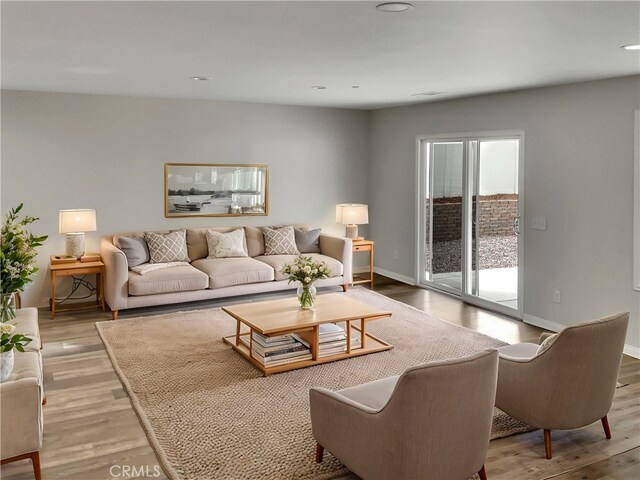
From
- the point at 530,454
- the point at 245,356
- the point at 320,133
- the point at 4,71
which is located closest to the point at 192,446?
the point at 245,356

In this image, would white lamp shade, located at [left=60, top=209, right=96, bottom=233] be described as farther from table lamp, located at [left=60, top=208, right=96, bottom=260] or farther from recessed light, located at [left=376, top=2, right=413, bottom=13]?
recessed light, located at [left=376, top=2, right=413, bottom=13]

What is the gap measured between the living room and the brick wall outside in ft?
0.91

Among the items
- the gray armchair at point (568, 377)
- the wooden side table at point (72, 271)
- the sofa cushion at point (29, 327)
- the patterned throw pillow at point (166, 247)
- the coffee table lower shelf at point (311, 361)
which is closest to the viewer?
the gray armchair at point (568, 377)

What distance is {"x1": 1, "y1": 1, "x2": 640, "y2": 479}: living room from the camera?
3002 mm

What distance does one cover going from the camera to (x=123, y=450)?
3.11m

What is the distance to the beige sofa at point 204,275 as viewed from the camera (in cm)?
571

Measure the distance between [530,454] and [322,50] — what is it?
112 inches

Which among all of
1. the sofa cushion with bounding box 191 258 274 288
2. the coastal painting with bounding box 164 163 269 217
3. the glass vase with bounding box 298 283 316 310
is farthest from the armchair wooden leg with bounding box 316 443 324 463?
the coastal painting with bounding box 164 163 269 217

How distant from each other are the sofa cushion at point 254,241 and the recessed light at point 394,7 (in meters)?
4.61

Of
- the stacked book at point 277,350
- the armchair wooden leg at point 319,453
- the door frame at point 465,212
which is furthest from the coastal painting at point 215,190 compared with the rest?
the armchair wooden leg at point 319,453

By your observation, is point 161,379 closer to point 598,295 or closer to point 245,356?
point 245,356

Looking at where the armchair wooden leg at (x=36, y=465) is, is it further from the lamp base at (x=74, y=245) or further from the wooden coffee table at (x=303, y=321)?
the lamp base at (x=74, y=245)

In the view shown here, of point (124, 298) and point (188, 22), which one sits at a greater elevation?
point (188, 22)

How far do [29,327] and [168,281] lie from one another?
199 centimetres
